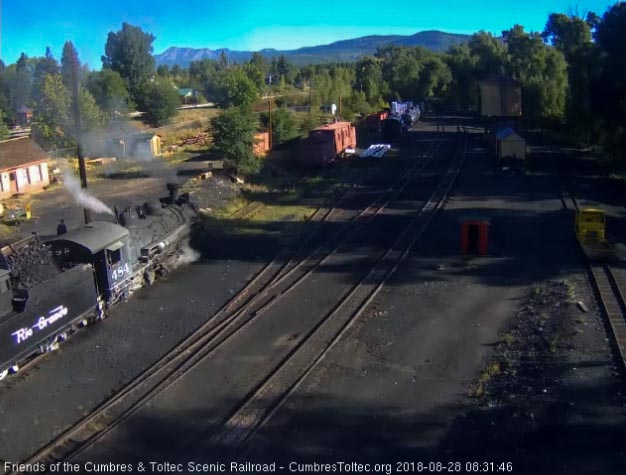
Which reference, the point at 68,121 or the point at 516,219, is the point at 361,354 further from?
the point at 68,121

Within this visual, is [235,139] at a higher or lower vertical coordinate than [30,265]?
higher

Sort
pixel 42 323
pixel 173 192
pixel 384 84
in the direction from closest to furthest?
pixel 42 323, pixel 173 192, pixel 384 84

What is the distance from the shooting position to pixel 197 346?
1191 centimetres

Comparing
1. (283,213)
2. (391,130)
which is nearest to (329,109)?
(391,130)

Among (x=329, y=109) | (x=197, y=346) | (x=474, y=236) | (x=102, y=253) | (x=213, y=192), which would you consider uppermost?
(x=329, y=109)

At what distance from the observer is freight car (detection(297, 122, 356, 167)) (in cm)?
3412

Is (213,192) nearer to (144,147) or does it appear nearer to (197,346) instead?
(197,346)

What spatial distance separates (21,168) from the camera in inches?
1236

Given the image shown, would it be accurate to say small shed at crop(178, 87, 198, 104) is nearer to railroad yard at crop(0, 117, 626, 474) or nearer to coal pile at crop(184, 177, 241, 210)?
coal pile at crop(184, 177, 241, 210)

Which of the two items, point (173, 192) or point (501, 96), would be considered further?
point (501, 96)
